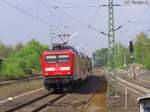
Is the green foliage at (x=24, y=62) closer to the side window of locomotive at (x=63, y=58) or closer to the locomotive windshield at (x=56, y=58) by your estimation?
the locomotive windshield at (x=56, y=58)

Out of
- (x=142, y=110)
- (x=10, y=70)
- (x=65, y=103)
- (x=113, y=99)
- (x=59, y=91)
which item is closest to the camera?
(x=142, y=110)

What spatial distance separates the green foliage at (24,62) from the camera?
80875mm

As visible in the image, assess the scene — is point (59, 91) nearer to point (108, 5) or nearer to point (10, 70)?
point (108, 5)

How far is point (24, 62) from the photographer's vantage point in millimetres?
98438

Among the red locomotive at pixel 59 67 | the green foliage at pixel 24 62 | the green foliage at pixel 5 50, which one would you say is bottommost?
the red locomotive at pixel 59 67

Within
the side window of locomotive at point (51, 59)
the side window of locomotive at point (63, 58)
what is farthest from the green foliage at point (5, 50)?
the side window of locomotive at point (63, 58)

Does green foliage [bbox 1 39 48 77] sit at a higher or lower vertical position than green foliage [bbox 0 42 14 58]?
lower

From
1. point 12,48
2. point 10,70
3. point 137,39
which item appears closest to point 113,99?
point 10,70

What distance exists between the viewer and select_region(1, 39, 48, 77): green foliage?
80875mm

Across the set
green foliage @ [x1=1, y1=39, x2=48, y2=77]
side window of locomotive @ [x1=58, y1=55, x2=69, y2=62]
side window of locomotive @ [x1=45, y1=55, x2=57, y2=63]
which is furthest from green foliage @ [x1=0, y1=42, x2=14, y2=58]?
side window of locomotive @ [x1=58, y1=55, x2=69, y2=62]

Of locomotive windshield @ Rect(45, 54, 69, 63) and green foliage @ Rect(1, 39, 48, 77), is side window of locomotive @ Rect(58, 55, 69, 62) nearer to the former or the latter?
locomotive windshield @ Rect(45, 54, 69, 63)

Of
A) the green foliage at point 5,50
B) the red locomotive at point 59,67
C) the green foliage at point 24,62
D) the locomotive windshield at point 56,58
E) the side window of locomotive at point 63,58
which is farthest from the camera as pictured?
the green foliage at point 5,50

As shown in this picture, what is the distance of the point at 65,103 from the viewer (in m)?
28.9

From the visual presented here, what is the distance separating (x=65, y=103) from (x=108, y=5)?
24.6ft
